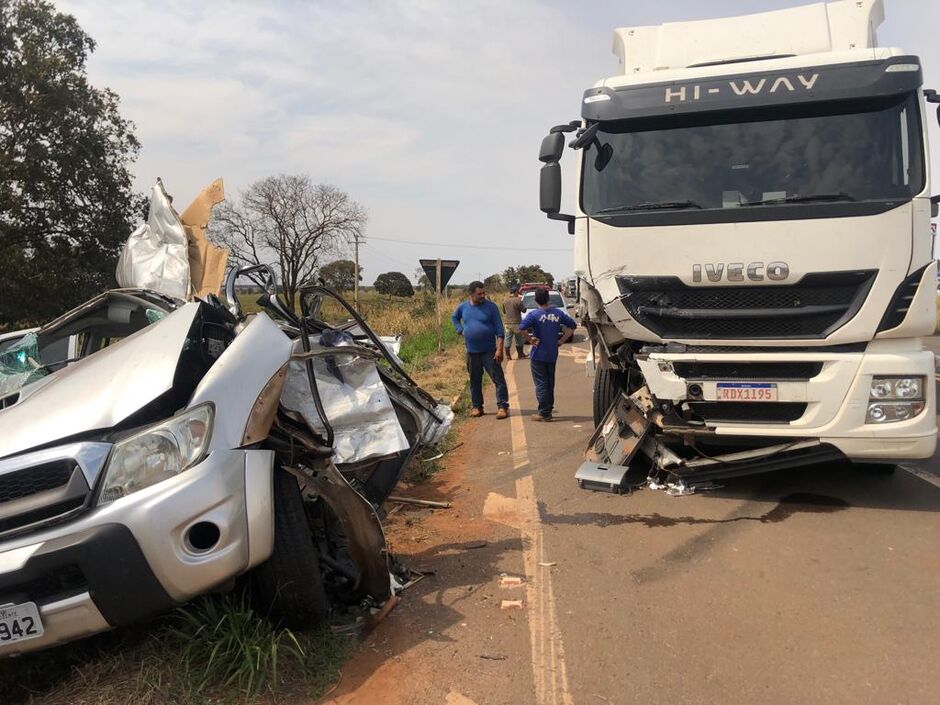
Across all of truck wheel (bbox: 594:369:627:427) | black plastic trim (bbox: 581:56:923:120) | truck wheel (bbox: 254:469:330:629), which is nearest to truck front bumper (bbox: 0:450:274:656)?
truck wheel (bbox: 254:469:330:629)

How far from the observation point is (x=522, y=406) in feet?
32.0

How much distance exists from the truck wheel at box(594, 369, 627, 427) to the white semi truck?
2.20ft

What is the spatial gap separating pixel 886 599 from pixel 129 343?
3.99 m

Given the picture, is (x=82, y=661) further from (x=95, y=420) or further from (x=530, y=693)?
(x=530, y=693)

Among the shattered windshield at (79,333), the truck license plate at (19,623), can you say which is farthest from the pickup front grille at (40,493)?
the shattered windshield at (79,333)

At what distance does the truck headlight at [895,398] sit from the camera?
180 inches

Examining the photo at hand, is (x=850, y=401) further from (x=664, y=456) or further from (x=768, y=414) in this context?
(x=664, y=456)

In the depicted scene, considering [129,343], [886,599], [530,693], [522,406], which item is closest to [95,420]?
[129,343]

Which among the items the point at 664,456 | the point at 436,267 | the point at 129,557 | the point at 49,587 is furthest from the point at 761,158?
the point at 436,267

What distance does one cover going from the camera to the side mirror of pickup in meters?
5.56

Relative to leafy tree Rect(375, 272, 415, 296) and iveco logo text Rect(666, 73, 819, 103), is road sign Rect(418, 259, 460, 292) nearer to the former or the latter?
iveco logo text Rect(666, 73, 819, 103)

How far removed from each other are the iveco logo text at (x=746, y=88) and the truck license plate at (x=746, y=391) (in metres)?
2.05

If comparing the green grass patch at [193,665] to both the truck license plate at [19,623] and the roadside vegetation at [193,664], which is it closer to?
the roadside vegetation at [193,664]

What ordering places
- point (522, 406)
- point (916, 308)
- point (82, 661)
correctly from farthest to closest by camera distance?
point (522, 406)
point (916, 308)
point (82, 661)
